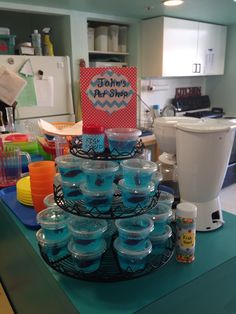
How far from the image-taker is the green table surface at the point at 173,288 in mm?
623

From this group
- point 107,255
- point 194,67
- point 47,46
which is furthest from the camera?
point 194,67

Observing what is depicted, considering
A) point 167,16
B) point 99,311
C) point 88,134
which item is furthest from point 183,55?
point 99,311

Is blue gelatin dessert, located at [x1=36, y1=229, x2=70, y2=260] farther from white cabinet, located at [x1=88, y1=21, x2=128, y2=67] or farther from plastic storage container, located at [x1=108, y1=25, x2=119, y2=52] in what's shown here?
plastic storage container, located at [x1=108, y1=25, x2=119, y2=52]

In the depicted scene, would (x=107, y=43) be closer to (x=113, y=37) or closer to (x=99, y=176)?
(x=113, y=37)

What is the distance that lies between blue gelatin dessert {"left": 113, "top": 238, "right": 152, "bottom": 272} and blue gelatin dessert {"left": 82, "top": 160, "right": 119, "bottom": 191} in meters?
0.15

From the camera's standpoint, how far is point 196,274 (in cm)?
72

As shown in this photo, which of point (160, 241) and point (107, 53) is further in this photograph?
point (107, 53)

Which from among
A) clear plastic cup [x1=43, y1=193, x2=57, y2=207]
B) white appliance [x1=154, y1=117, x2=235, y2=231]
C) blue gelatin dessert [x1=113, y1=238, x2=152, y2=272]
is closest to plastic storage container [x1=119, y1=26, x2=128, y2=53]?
white appliance [x1=154, y1=117, x2=235, y2=231]

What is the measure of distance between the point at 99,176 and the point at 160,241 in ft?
0.83

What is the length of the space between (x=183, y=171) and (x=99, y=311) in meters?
0.49

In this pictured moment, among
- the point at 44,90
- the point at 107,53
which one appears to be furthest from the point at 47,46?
the point at 107,53

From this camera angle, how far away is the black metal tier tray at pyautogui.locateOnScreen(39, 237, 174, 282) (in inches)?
26.9

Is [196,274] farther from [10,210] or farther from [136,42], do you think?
[136,42]

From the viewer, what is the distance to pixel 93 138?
0.71 metres
